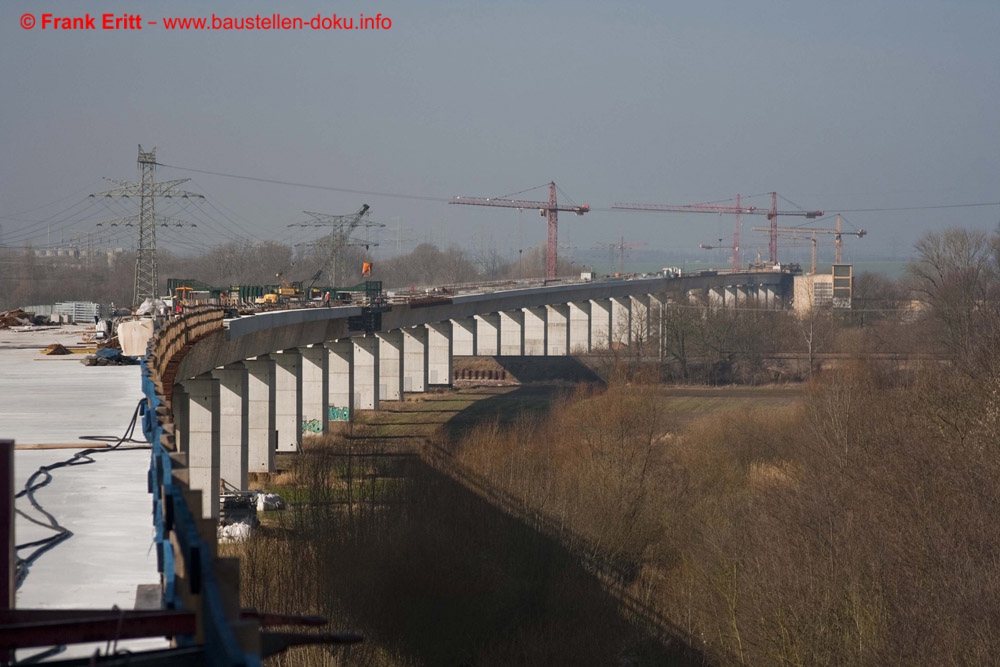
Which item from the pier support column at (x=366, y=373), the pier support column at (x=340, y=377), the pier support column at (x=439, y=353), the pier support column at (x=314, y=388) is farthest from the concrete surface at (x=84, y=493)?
the pier support column at (x=439, y=353)

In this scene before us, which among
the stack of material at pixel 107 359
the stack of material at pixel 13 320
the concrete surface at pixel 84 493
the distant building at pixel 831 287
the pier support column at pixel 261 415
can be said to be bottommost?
the pier support column at pixel 261 415

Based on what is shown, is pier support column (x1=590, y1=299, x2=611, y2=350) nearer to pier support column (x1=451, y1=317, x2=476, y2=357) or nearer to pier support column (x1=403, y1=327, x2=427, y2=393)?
pier support column (x1=451, y1=317, x2=476, y2=357)

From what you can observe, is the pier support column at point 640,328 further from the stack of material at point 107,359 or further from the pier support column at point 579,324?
the stack of material at point 107,359

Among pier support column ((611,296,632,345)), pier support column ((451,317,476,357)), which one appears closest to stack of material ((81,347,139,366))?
pier support column ((451,317,476,357))

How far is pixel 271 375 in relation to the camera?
4009 cm

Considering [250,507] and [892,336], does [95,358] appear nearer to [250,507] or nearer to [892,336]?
[250,507]

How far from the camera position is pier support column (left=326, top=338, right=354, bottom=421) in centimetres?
5278

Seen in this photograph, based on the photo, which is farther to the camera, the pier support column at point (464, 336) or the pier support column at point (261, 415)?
the pier support column at point (464, 336)

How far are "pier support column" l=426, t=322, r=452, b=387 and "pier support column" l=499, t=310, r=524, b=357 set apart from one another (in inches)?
638

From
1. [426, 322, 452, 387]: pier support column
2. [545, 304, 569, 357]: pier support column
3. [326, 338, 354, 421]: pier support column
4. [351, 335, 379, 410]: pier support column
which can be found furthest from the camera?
[545, 304, 569, 357]: pier support column

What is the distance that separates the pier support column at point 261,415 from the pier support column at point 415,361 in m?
27.3

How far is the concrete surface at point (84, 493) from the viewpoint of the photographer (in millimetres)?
8414

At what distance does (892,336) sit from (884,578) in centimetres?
6418

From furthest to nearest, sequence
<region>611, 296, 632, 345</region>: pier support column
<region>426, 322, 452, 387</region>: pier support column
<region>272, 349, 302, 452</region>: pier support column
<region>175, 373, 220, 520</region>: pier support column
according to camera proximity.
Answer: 1. <region>611, 296, 632, 345</region>: pier support column
2. <region>426, 322, 452, 387</region>: pier support column
3. <region>272, 349, 302, 452</region>: pier support column
4. <region>175, 373, 220, 520</region>: pier support column
